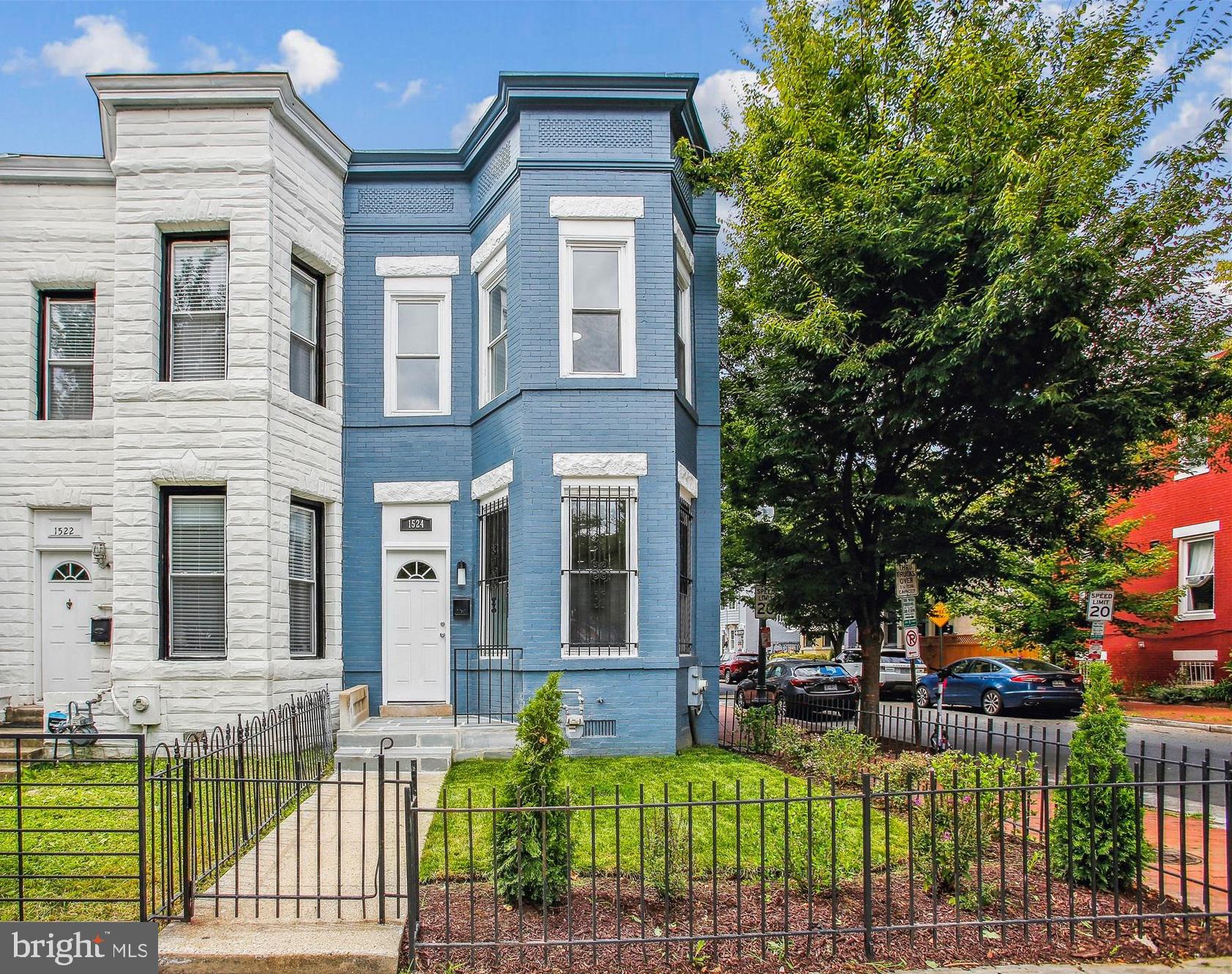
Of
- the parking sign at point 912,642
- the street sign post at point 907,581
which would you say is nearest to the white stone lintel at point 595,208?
the street sign post at point 907,581

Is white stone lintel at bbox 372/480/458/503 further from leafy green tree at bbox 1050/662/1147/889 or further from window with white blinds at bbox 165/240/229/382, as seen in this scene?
leafy green tree at bbox 1050/662/1147/889

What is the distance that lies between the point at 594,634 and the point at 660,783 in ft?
8.30

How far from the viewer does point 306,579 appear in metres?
12.8

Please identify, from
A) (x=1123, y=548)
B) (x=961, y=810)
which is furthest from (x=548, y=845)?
(x=1123, y=548)

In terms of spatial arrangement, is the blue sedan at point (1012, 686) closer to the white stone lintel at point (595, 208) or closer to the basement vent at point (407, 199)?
the white stone lintel at point (595, 208)

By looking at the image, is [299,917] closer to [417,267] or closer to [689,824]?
[689,824]

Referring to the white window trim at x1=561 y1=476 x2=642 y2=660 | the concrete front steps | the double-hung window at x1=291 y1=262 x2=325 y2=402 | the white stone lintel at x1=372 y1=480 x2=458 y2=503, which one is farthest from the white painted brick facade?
the white window trim at x1=561 y1=476 x2=642 y2=660

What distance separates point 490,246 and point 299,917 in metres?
9.52

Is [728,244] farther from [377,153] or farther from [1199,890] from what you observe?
[1199,890]

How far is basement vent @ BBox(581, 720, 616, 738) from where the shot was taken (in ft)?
38.2

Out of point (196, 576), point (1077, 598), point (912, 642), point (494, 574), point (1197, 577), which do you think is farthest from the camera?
point (1077, 598)

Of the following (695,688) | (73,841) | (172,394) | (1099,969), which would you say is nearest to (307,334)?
(172,394)

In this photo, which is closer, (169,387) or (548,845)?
(548,845)

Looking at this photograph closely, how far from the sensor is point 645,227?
1254cm
